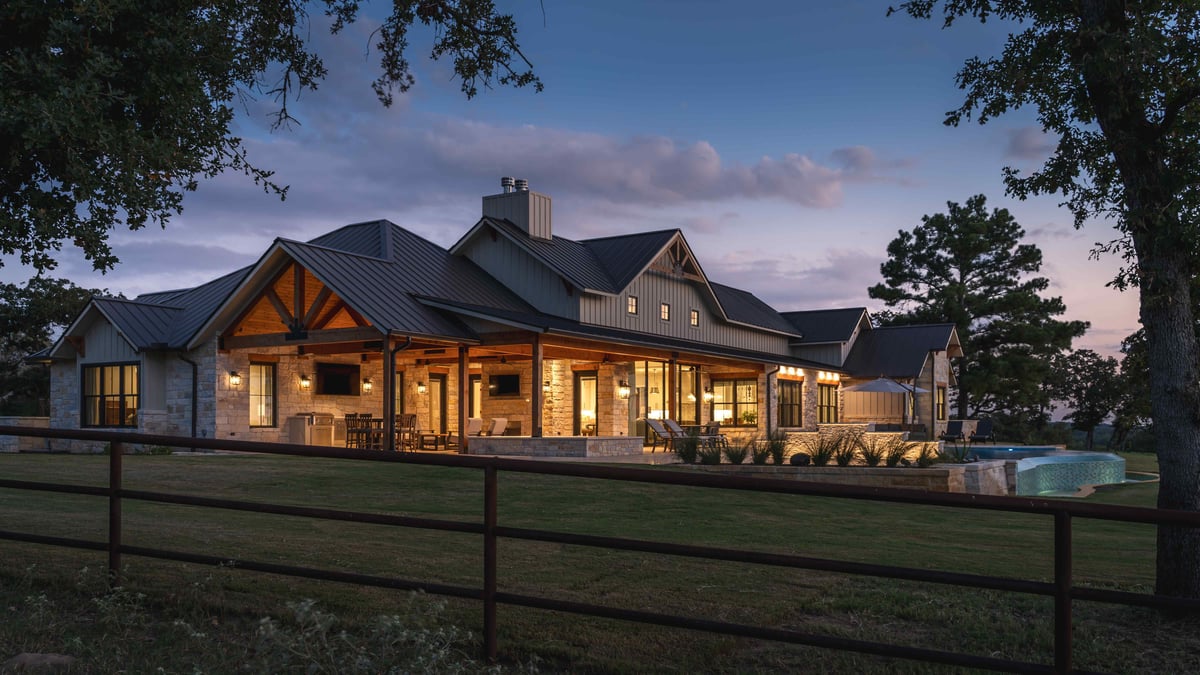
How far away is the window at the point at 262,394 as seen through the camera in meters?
A: 25.5

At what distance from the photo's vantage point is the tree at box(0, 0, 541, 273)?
7.23 m

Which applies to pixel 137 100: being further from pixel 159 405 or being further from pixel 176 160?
pixel 159 405

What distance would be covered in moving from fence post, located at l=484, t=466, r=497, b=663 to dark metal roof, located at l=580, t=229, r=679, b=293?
23.5m

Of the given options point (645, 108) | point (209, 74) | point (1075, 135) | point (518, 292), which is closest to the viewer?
point (1075, 135)

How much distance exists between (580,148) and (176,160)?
76.8 ft

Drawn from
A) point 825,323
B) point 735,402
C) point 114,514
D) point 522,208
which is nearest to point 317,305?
point 522,208

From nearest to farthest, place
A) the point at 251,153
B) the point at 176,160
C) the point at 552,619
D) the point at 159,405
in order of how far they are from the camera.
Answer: the point at 552,619 → the point at 176,160 → the point at 251,153 → the point at 159,405

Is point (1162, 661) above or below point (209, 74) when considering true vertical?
below

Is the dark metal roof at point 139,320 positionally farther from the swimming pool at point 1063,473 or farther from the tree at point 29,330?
the swimming pool at point 1063,473

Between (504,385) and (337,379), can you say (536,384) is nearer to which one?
(504,385)

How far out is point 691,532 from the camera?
1073 cm

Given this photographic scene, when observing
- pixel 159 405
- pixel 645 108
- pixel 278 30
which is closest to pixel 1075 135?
pixel 278 30

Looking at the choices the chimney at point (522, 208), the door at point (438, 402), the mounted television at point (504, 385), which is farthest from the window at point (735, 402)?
the door at point (438, 402)

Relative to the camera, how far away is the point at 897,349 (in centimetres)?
4247
